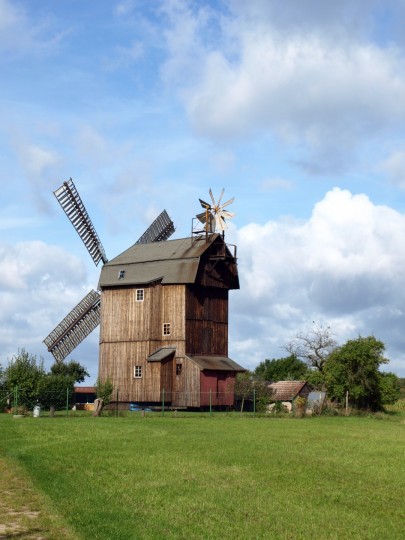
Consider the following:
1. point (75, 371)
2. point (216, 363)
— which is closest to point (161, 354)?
point (216, 363)

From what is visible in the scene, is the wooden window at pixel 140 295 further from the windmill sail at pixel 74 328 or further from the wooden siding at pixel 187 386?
the windmill sail at pixel 74 328

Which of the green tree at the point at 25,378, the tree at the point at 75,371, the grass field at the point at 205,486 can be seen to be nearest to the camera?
the grass field at the point at 205,486

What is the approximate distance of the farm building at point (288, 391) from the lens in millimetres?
65750

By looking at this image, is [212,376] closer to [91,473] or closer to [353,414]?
[353,414]

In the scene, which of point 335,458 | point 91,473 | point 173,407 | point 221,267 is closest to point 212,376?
point 173,407

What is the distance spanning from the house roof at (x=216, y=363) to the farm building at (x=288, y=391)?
15.8 feet

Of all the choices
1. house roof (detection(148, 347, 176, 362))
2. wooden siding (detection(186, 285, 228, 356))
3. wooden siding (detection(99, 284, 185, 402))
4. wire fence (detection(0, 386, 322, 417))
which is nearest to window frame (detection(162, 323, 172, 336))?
wooden siding (detection(99, 284, 185, 402))

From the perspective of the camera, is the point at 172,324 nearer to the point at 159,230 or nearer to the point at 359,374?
the point at 359,374

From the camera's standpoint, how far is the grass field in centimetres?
1361

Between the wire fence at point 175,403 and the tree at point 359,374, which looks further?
the tree at point 359,374

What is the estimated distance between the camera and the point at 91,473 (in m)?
19.9

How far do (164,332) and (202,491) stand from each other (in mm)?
44417

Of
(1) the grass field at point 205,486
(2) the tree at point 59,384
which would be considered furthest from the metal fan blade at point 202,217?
(1) the grass field at point 205,486

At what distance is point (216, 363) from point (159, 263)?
9.36 meters
